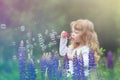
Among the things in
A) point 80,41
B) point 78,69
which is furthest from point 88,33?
point 78,69

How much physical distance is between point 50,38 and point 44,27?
113 mm

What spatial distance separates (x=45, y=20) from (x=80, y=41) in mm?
368

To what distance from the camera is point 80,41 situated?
3783mm

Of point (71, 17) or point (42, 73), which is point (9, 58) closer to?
point (42, 73)

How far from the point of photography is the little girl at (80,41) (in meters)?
3.74

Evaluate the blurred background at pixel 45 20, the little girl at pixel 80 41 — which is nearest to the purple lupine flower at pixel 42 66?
the blurred background at pixel 45 20

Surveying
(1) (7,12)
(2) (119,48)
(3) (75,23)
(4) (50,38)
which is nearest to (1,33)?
(1) (7,12)

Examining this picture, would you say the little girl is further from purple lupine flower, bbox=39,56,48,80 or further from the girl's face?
purple lupine flower, bbox=39,56,48,80

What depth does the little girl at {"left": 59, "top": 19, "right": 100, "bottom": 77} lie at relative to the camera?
12.3ft

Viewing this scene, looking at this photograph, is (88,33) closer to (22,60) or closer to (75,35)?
(75,35)

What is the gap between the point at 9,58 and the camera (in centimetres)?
372

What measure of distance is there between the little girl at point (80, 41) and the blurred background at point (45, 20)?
46mm

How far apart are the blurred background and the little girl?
0.15ft

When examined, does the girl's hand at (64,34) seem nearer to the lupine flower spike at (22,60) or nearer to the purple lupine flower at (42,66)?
the purple lupine flower at (42,66)
